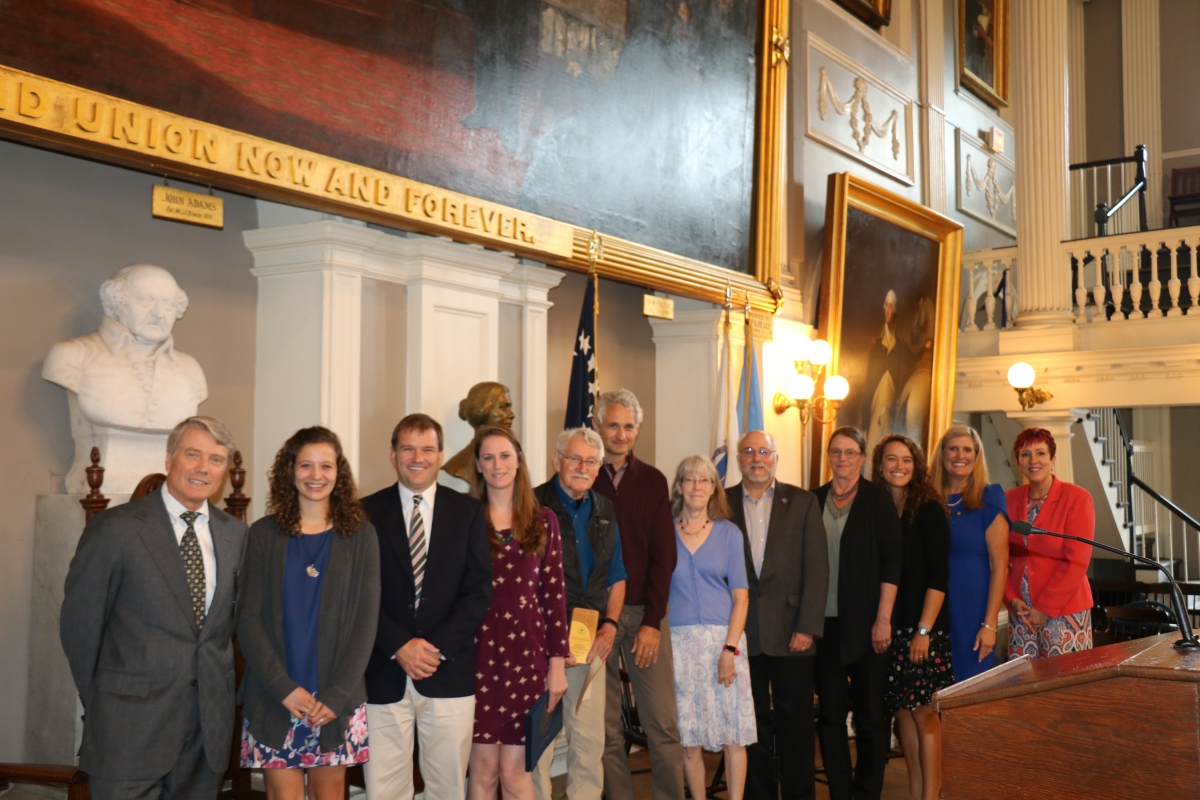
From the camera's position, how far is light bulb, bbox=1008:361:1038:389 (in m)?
9.41

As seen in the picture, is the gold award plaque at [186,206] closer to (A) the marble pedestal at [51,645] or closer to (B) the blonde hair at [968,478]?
(A) the marble pedestal at [51,645]

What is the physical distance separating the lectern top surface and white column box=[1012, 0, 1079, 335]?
7.55 meters

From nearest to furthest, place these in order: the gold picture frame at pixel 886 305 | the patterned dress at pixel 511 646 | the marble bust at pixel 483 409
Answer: the patterned dress at pixel 511 646 < the marble bust at pixel 483 409 < the gold picture frame at pixel 886 305

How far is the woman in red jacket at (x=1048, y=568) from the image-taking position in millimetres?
5188

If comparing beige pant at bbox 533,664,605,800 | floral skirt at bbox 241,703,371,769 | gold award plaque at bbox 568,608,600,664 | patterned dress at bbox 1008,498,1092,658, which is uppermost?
gold award plaque at bbox 568,608,600,664

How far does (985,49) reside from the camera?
11719 mm

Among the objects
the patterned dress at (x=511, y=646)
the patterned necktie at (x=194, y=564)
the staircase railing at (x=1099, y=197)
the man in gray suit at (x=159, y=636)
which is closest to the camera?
the man in gray suit at (x=159, y=636)

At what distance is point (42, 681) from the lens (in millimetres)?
4012

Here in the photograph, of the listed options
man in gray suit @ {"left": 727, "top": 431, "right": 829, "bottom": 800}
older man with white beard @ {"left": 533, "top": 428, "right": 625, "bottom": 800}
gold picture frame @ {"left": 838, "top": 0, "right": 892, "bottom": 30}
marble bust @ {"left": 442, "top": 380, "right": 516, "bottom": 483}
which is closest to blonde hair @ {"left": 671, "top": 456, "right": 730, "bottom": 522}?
man in gray suit @ {"left": 727, "top": 431, "right": 829, "bottom": 800}

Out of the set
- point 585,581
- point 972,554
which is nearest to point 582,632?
point 585,581

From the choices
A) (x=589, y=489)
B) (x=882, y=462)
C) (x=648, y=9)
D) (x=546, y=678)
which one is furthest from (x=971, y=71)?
(x=546, y=678)

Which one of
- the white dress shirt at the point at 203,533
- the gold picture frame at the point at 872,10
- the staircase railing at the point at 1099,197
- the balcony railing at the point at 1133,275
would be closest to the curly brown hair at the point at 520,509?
the white dress shirt at the point at 203,533

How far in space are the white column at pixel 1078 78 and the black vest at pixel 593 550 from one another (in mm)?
12779

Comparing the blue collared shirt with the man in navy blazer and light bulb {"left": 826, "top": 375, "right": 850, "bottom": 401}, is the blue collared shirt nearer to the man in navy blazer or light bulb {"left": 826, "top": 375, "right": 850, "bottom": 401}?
the man in navy blazer
